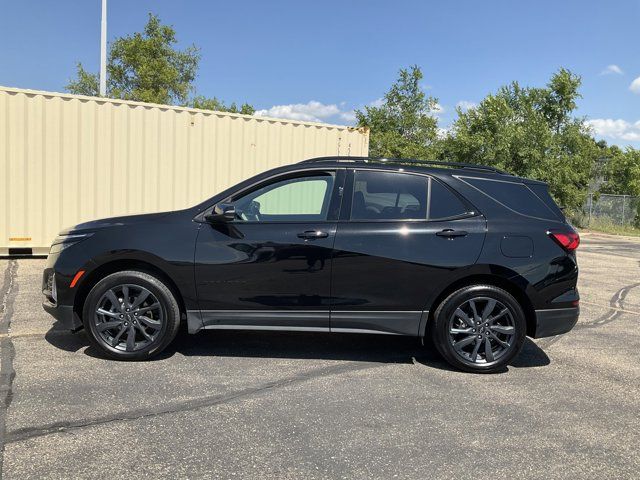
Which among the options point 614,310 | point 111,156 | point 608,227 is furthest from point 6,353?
point 608,227

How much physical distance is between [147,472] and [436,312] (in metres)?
2.61

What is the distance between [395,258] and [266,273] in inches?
42.6

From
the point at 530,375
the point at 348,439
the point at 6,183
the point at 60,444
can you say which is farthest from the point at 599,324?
the point at 6,183

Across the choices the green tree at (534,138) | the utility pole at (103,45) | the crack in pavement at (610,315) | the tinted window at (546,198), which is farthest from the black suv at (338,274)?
the green tree at (534,138)

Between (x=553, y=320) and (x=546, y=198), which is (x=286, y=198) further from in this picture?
(x=553, y=320)

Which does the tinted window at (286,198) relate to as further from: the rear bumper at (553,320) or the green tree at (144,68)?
the green tree at (144,68)

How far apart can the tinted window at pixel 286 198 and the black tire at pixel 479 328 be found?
A: 1338mm

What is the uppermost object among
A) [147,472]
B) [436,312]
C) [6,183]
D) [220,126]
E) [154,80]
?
[154,80]

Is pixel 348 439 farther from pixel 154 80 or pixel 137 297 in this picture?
pixel 154 80

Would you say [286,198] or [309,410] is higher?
[286,198]

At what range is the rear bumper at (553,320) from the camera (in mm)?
4492

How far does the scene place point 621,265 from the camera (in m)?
12.4

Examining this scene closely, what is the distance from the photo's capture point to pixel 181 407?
3.67 metres

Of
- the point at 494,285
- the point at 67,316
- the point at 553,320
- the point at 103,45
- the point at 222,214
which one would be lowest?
the point at 67,316
